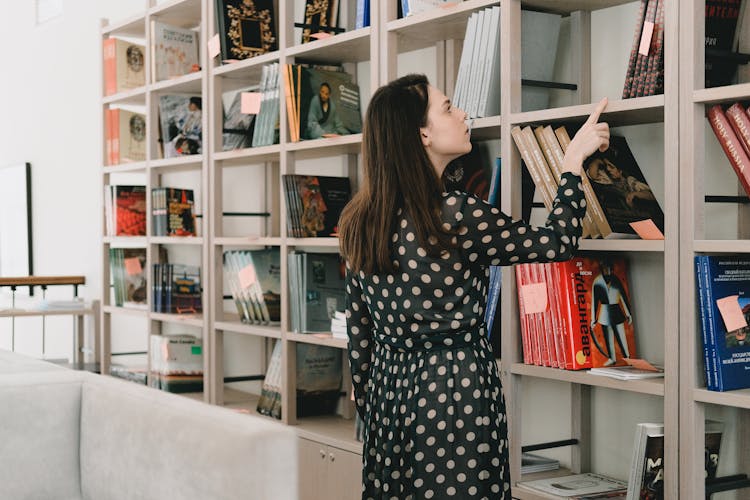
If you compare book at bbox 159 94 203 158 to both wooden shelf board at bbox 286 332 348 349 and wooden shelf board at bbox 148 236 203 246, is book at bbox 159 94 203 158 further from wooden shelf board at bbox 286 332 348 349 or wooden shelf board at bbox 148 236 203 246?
wooden shelf board at bbox 286 332 348 349

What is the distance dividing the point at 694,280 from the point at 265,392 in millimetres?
1984

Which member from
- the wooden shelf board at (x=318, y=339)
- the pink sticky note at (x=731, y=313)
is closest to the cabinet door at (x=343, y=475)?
the wooden shelf board at (x=318, y=339)

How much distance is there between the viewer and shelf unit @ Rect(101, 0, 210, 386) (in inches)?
151

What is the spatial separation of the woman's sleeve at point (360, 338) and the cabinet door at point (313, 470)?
2.80ft

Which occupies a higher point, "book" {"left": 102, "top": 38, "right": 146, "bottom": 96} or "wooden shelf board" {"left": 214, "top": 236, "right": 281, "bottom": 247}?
"book" {"left": 102, "top": 38, "right": 146, "bottom": 96}

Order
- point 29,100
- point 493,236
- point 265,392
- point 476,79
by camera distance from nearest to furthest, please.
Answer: point 493,236
point 476,79
point 265,392
point 29,100

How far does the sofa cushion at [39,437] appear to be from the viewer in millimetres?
2154

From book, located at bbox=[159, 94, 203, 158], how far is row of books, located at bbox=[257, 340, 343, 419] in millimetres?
1077

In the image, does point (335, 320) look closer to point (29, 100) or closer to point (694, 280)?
point (694, 280)

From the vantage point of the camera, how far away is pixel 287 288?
3.32 meters

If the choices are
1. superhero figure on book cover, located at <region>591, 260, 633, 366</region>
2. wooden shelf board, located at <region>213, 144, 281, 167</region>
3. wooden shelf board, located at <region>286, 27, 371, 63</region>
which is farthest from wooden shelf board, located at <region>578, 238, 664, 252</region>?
wooden shelf board, located at <region>213, 144, 281, 167</region>

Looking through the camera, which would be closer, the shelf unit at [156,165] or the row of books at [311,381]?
the row of books at [311,381]

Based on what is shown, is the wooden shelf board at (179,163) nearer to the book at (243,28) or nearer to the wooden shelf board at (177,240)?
the wooden shelf board at (177,240)

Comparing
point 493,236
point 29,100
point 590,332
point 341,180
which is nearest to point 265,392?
point 341,180
